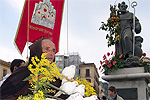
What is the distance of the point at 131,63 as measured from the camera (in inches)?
290

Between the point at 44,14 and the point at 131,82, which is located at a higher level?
the point at 44,14

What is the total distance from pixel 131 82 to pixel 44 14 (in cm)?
460

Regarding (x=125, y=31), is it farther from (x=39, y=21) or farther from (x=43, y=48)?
(x=43, y=48)

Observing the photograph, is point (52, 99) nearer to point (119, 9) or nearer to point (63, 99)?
point (63, 99)

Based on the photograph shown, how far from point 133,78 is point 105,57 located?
1323 millimetres

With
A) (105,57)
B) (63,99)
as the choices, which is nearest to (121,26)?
(105,57)

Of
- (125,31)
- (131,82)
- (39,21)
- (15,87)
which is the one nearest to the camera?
(15,87)

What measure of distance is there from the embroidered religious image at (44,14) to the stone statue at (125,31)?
443cm

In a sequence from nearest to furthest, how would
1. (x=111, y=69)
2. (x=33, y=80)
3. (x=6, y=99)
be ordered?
(x=33, y=80) → (x=6, y=99) → (x=111, y=69)

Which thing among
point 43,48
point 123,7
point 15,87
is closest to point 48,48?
point 43,48

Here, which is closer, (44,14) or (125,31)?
(44,14)

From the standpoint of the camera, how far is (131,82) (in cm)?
715

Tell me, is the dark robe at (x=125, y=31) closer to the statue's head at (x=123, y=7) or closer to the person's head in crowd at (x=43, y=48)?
the statue's head at (x=123, y=7)

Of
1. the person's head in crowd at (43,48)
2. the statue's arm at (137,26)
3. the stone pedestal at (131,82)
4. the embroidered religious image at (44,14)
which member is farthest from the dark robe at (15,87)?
the statue's arm at (137,26)
